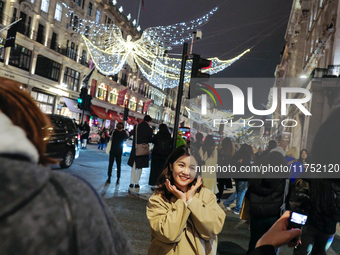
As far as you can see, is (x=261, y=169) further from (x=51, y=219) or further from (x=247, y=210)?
(x=51, y=219)

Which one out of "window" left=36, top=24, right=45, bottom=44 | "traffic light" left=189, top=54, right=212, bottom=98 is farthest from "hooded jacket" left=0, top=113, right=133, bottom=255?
"window" left=36, top=24, right=45, bottom=44

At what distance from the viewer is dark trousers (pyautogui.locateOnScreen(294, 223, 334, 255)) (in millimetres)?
3053

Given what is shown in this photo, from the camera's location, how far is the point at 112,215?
785 mm

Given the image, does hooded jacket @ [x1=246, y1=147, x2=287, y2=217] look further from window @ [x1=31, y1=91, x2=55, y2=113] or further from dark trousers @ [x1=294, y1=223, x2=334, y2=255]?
window @ [x1=31, y1=91, x2=55, y2=113]

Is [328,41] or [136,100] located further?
[136,100]

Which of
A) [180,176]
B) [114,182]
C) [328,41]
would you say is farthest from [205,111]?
[328,41]

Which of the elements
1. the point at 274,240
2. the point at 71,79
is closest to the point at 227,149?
the point at 274,240

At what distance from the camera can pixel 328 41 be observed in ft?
67.7

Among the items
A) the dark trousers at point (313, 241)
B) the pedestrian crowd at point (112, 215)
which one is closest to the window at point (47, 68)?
the pedestrian crowd at point (112, 215)

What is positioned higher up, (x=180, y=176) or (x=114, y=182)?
(x=180, y=176)

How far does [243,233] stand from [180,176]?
147 inches

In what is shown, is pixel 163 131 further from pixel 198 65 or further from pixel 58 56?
pixel 58 56

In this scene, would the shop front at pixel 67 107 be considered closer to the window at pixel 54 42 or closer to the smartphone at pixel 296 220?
the window at pixel 54 42

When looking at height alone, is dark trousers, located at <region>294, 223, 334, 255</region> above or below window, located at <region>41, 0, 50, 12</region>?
below
